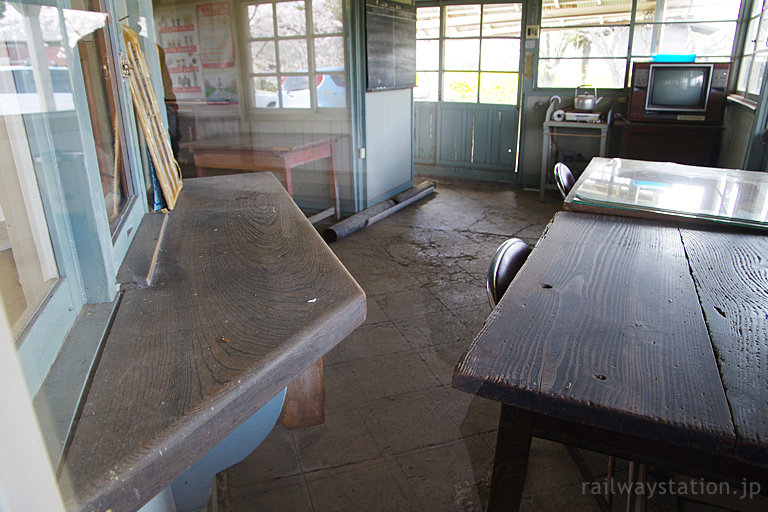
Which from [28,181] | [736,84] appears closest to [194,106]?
[28,181]

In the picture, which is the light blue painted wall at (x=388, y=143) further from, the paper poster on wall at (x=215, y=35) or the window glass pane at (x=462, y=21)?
the paper poster on wall at (x=215, y=35)

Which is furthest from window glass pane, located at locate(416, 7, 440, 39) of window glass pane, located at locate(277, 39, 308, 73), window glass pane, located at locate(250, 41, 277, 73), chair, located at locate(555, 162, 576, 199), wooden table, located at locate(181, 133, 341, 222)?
chair, located at locate(555, 162, 576, 199)

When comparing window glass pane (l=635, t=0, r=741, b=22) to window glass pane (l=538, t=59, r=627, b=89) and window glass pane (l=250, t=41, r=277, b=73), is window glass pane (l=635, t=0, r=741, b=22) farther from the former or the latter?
window glass pane (l=250, t=41, r=277, b=73)

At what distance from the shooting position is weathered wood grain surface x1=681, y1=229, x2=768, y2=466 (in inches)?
30.4

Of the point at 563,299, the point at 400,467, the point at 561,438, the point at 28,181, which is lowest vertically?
the point at 400,467

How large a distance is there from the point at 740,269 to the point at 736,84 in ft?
15.0

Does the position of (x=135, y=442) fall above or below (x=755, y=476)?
above

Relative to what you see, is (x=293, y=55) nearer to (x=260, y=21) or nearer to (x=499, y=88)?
(x=260, y=21)

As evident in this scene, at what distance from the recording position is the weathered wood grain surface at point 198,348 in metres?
0.57

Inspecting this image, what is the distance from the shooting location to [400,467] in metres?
1.77

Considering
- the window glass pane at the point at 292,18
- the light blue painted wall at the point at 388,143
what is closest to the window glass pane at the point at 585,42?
the light blue painted wall at the point at 388,143

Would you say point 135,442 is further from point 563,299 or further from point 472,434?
point 472,434

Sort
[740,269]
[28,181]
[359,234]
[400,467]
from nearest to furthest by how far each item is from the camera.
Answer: [28,181]
[740,269]
[400,467]
[359,234]

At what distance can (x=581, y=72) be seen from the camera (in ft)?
18.2
